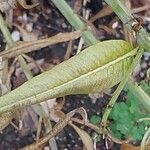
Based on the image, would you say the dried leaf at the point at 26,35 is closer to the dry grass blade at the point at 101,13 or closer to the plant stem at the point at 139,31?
the dry grass blade at the point at 101,13

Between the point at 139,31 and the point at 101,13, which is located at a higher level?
the point at 139,31

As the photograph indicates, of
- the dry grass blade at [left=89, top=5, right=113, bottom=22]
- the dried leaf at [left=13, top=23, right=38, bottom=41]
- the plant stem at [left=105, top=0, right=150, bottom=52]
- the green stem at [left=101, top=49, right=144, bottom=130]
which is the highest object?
the plant stem at [left=105, top=0, right=150, bottom=52]

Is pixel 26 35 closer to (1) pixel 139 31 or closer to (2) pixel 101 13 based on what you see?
(2) pixel 101 13

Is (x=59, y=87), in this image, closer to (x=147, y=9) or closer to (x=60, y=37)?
(x=60, y=37)

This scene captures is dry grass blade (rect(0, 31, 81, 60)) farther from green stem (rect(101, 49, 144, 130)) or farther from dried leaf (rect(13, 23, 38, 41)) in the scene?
dried leaf (rect(13, 23, 38, 41))

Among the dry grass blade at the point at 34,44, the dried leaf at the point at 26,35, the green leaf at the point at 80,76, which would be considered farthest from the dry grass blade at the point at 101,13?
the green leaf at the point at 80,76

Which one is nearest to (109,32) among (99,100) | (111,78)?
(99,100)

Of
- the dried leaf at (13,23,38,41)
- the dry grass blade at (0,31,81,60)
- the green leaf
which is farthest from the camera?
the dried leaf at (13,23,38,41)

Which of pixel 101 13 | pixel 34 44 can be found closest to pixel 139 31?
pixel 34 44

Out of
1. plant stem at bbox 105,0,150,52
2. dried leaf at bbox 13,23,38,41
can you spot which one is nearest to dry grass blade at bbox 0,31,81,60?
plant stem at bbox 105,0,150,52
